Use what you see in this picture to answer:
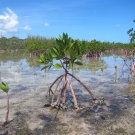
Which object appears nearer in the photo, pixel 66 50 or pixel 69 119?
pixel 69 119

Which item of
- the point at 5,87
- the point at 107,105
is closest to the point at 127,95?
→ the point at 107,105

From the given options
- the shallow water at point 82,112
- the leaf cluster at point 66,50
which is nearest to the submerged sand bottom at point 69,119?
the shallow water at point 82,112

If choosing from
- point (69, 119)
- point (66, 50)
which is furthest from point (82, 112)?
point (66, 50)

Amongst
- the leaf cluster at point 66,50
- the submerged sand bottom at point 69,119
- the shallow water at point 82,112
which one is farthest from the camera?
the leaf cluster at point 66,50

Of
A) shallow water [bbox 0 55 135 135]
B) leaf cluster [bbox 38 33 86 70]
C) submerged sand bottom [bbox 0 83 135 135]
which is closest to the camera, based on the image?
submerged sand bottom [bbox 0 83 135 135]

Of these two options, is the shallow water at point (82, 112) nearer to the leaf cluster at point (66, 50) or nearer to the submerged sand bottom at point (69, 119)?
the submerged sand bottom at point (69, 119)

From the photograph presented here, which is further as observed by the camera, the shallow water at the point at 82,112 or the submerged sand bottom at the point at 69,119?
the shallow water at the point at 82,112

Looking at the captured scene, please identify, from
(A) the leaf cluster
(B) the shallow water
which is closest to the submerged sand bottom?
(B) the shallow water

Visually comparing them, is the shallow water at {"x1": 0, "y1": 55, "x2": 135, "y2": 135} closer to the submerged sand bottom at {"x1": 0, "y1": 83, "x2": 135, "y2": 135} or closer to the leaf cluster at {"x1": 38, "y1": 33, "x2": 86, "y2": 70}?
the submerged sand bottom at {"x1": 0, "y1": 83, "x2": 135, "y2": 135}

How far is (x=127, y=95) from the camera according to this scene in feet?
18.9

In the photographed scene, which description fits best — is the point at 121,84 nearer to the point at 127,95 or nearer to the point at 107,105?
the point at 127,95

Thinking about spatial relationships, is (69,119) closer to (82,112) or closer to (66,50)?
(82,112)

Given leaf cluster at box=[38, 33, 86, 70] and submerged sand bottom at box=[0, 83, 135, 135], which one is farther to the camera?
leaf cluster at box=[38, 33, 86, 70]

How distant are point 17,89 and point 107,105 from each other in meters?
3.06
